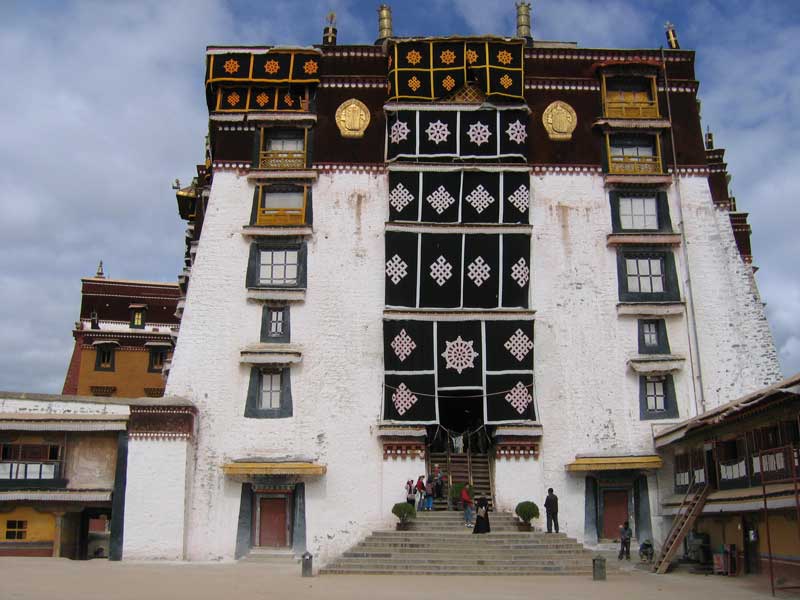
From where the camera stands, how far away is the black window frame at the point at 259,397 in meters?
26.5

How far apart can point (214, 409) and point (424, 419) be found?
6.29m

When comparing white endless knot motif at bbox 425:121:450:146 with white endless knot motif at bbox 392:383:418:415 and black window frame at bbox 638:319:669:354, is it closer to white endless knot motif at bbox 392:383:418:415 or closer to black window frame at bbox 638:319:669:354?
white endless knot motif at bbox 392:383:418:415

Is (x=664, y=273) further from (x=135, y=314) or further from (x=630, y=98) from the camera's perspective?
(x=135, y=314)

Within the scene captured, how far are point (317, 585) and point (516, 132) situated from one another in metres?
16.6

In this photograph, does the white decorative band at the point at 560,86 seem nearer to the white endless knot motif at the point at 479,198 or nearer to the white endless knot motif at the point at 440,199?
the white endless knot motif at the point at 479,198

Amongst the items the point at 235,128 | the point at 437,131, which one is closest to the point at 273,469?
the point at 235,128

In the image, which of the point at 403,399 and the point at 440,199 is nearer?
the point at 403,399

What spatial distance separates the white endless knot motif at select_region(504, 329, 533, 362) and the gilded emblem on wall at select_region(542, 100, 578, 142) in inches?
273

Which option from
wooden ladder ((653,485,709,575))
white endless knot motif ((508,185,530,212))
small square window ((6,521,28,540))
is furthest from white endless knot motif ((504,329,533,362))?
small square window ((6,521,28,540))

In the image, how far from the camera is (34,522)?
85.0 feet

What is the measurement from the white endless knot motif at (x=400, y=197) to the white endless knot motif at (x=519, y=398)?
263 inches

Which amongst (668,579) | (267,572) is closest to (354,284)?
(267,572)

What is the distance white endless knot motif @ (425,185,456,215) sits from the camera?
2823 cm

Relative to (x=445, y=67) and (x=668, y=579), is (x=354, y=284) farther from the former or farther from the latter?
(x=668, y=579)
